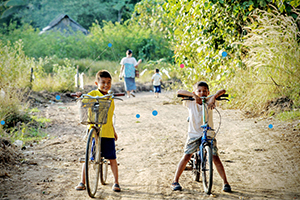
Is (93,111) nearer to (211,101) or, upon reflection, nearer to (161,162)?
(211,101)

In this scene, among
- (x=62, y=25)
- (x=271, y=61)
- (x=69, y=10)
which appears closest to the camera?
(x=271, y=61)

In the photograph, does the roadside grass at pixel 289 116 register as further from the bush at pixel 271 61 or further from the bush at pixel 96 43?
the bush at pixel 96 43

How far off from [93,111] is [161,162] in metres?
2.13

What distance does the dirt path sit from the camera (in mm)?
4027

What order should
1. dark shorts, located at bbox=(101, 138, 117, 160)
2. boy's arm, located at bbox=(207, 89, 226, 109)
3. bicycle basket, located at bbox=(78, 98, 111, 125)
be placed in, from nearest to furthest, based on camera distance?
bicycle basket, located at bbox=(78, 98, 111, 125)
boy's arm, located at bbox=(207, 89, 226, 109)
dark shorts, located at bbox=(101, 138, 117, 160)

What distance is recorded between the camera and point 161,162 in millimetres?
5359

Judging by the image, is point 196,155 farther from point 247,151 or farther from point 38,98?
point 38,98

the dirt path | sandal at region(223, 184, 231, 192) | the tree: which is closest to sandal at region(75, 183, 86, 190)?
the dirt path

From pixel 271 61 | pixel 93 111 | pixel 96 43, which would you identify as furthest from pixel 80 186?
pixel 96 43

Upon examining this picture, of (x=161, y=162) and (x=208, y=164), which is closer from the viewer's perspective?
(x=208, y=164)

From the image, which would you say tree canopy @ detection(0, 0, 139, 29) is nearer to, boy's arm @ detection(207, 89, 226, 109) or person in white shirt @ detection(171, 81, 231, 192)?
person in white shirt @ detection(171, 81, 231, 192)

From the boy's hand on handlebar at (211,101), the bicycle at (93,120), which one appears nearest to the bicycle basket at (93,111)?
the bicycle at (93,120)

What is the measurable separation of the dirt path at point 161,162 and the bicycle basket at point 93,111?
102 cm

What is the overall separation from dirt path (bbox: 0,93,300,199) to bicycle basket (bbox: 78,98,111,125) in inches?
40.3
